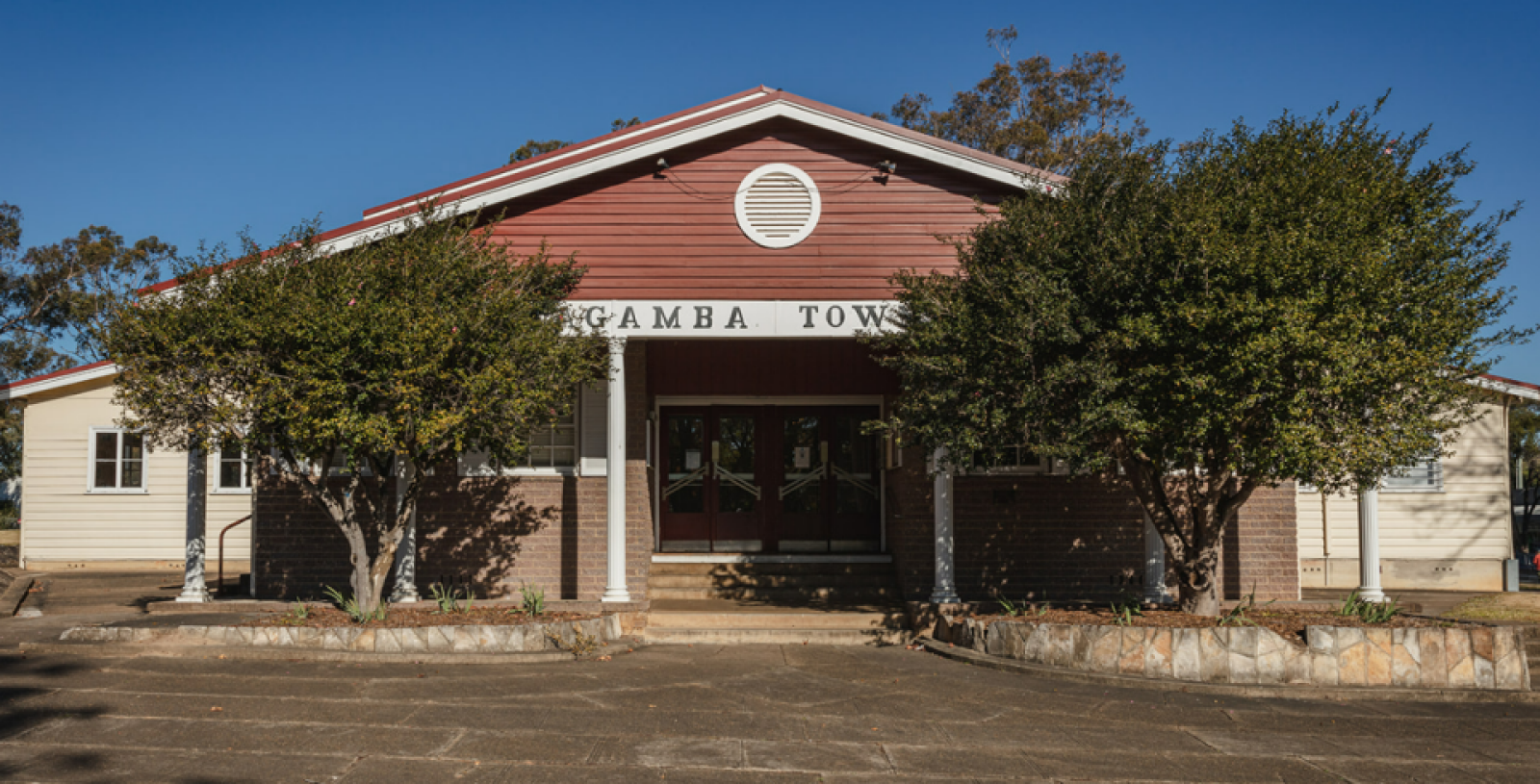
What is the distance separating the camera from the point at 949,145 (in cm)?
1191

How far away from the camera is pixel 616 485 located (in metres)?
11.6

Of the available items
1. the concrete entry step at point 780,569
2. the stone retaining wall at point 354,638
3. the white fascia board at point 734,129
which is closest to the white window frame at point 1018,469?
the concrete entry step at point 780,569

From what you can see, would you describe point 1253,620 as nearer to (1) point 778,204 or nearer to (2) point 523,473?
(1) point 778,204

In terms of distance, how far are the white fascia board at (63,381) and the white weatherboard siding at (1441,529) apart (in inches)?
800

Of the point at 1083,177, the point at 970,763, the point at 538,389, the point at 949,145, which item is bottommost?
the point at 970,763

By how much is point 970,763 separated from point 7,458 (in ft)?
128

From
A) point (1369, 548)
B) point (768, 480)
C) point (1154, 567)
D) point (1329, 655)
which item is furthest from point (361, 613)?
point (1369, 548)

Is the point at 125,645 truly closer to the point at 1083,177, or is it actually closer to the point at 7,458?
the point at 1083,177

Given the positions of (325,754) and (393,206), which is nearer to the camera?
(325,754)

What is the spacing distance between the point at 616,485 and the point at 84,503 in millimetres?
13235

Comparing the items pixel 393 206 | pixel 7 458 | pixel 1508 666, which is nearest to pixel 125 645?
pixel 393 206

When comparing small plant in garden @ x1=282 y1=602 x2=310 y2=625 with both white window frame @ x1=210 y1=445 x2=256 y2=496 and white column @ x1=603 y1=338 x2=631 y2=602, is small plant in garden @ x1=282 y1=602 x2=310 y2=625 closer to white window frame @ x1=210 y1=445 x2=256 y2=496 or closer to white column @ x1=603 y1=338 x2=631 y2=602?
white column @ x1=603 y1=338 x2=631 y2=602

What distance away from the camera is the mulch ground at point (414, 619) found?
9.99 metres

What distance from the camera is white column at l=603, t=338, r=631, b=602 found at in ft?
38.1
